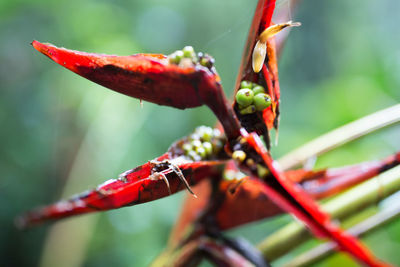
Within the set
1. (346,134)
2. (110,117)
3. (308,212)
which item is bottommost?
(308,212)

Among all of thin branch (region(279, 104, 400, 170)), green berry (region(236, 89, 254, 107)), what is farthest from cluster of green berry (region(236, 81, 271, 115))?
thin branch (region(279, 104, 400, 170))

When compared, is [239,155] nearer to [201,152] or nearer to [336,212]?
[201,152]

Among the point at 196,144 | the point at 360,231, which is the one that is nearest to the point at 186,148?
the point at 196,144

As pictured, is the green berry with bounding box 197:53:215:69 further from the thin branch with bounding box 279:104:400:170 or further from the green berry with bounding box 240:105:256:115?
the thin branch with bounding box 279:104:400:170

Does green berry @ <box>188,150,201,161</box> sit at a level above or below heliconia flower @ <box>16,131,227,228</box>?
above

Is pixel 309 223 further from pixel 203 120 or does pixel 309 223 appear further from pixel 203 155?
pixel 203 120

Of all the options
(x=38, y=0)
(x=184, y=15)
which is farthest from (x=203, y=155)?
(x=184, y=15)
